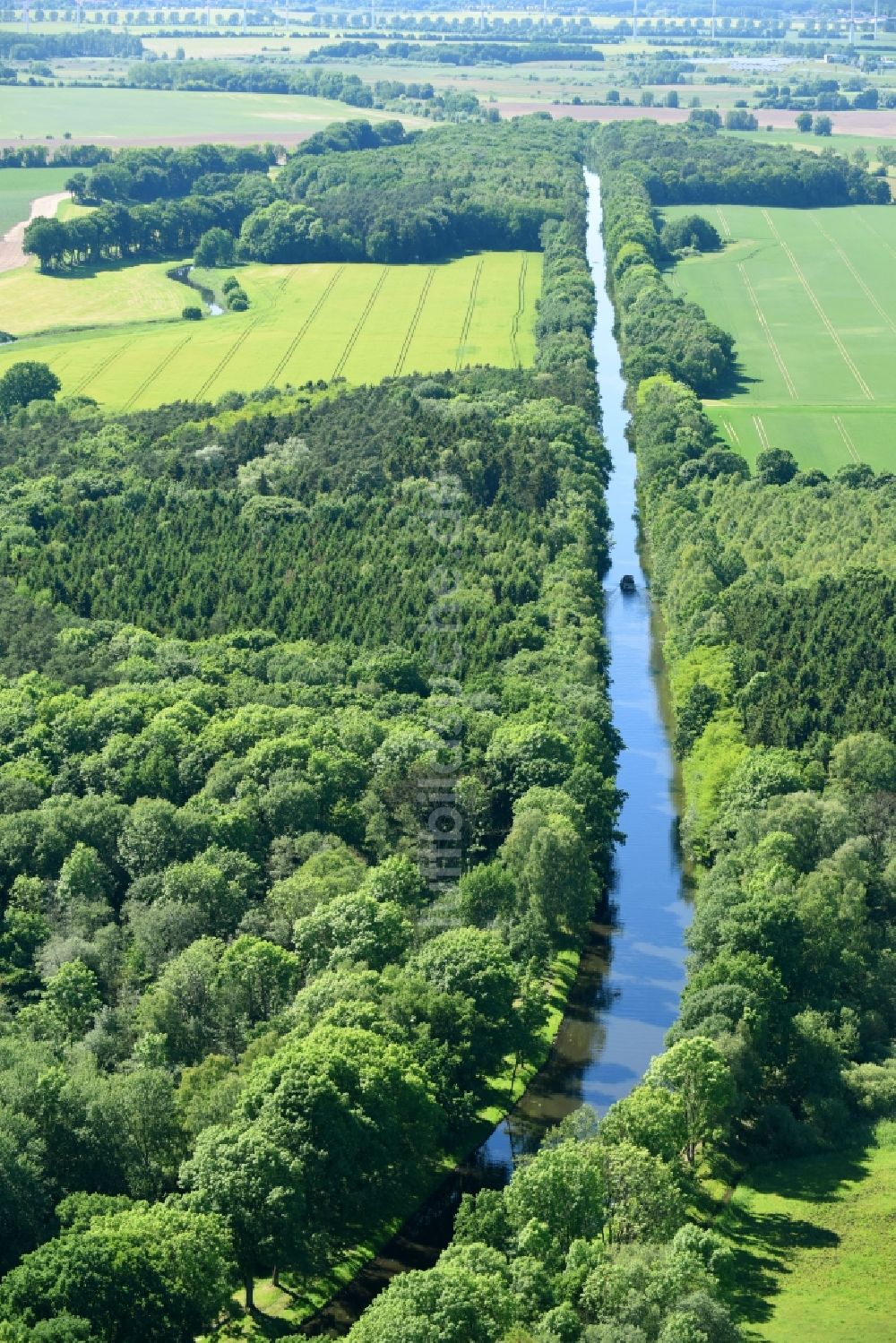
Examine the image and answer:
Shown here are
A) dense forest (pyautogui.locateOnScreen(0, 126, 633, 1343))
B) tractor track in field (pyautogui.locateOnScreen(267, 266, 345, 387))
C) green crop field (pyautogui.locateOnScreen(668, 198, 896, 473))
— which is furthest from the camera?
tractor track in field (pyautogui.locateOnScreen(267, 266, 345, 387))

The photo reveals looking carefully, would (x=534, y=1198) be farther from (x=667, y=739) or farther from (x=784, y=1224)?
(x=667, y=739)

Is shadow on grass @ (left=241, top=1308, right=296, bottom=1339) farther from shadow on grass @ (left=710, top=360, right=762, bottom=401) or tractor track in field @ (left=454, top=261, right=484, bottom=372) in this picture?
tractor track in field @ (left=454, top=261, right=484, bottom=372)

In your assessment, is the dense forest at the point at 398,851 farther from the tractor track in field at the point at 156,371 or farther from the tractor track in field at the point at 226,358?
the tractor track in field at the point at 226,358

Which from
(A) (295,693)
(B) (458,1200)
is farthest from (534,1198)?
(A) (295,693)

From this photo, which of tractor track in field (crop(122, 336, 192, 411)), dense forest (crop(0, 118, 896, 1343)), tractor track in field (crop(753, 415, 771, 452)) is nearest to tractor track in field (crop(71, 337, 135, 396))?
tractor track in field (crop(122, 336, 192, 411))

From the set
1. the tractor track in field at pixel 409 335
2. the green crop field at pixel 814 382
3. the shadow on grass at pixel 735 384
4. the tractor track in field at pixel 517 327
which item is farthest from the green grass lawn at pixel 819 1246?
the tractor track in field at pixel 517 327

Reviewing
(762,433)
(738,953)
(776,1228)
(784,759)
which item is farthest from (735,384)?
(776,1228)
